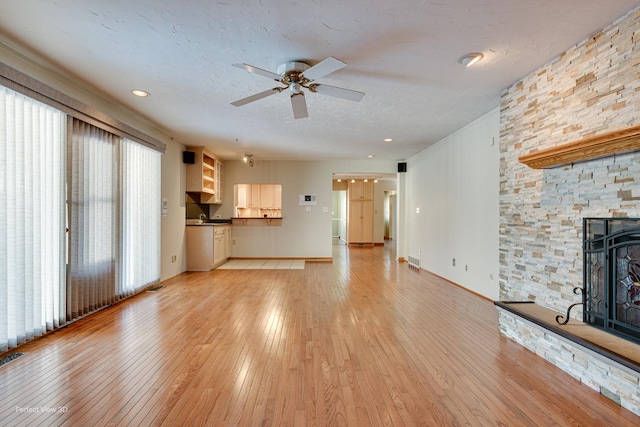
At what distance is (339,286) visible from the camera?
4992mm

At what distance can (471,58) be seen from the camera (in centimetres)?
258

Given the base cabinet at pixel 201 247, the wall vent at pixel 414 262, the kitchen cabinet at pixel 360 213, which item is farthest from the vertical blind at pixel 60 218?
the kitchen cabinet at pixel 360 213

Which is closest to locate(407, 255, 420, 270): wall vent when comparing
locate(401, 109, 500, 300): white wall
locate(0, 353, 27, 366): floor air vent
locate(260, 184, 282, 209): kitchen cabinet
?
locate(401, 109, 500, 300): white wall

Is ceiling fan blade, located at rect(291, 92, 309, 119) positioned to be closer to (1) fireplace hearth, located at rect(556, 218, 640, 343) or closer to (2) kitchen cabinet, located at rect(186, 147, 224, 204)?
(1) fireplace hearth, located at rect(556, 218, 640, 343)

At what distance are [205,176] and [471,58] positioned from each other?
559 centimetres

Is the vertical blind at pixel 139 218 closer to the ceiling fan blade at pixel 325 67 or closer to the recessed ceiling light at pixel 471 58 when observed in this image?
the ceiling fan blade at pixel 325 67

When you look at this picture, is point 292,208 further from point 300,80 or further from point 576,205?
point 576,205

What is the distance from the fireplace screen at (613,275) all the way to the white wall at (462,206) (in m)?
1.74

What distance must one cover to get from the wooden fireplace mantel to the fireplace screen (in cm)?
46

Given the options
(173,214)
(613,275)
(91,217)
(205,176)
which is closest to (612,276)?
(613,275)

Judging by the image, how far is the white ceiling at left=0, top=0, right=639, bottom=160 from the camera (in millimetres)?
1992

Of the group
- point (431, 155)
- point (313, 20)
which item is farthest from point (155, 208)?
point (431, 155)

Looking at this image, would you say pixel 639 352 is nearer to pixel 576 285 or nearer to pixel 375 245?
pixel 576 285

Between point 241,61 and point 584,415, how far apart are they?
3.51 metres
